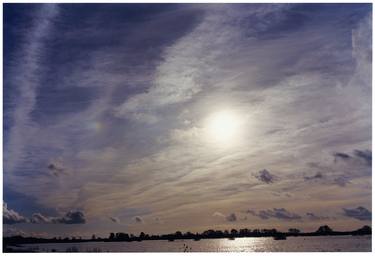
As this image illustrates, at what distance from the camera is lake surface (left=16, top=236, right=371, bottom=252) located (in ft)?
32.7

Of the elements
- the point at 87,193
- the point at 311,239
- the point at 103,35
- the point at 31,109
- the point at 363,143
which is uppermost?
the point at 103,35

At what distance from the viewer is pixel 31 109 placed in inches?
422

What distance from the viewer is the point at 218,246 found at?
386 inches

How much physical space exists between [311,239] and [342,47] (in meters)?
3.83

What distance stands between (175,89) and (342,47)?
128 inches

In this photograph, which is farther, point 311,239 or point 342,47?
point 311,239

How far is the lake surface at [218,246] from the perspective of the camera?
32.7ft

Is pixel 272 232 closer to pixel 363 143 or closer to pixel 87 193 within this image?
pixel 363 143

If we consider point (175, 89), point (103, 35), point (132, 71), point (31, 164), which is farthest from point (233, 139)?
point (31, 164)

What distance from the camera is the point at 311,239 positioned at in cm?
1113

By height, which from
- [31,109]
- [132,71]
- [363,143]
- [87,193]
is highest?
[132,71]

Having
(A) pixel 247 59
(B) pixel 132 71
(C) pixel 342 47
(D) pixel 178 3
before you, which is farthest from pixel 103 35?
(C) pixel 342 47

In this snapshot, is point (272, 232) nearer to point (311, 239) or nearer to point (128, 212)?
point (311, 239)

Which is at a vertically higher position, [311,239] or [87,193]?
[87,193]
